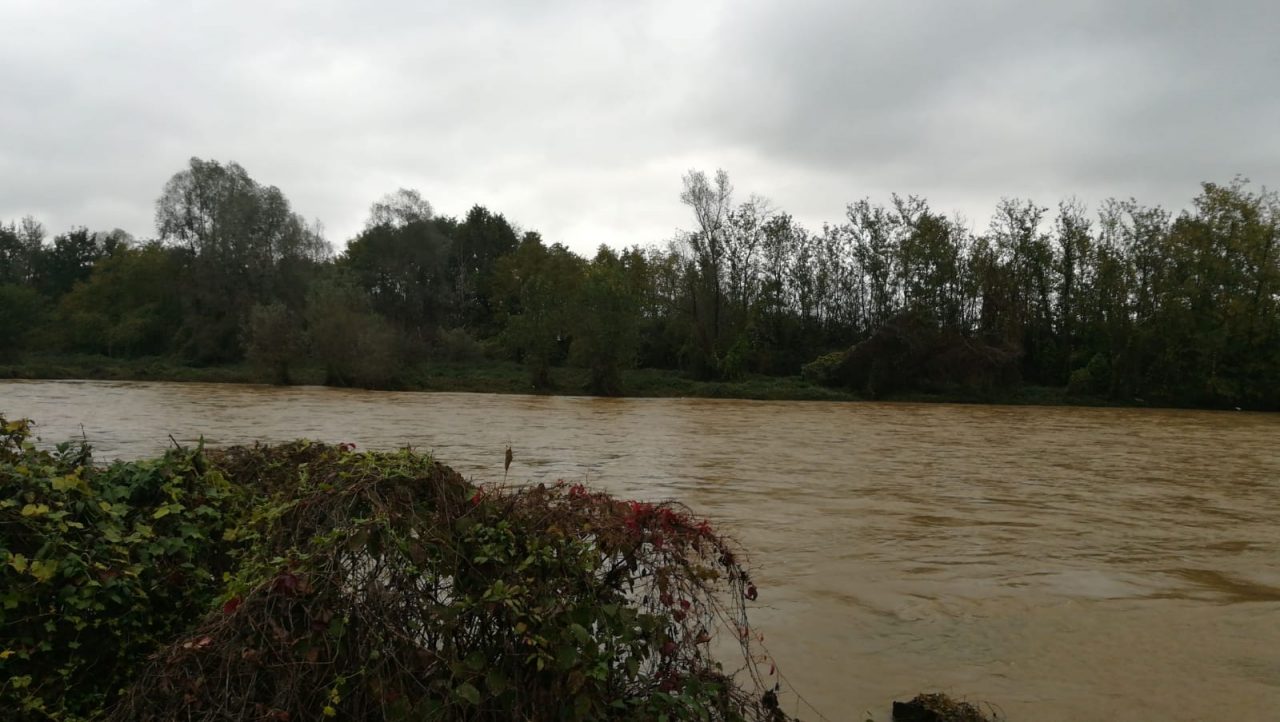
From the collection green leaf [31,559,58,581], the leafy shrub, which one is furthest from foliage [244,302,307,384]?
green leaf [31,559,58,581]

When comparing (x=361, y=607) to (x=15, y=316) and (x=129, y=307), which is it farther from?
(x=129, y=307)

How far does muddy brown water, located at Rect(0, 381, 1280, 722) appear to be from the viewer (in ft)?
18.0

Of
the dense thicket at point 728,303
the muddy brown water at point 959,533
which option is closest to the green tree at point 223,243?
the dense thicket at point 728,303

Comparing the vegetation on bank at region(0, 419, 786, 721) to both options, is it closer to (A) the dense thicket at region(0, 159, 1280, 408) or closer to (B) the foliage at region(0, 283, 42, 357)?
(A) the dense thicket at region(0, 159, 1280, 408)

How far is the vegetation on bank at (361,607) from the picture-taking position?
3168 mm

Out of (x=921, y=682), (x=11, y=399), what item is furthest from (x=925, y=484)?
(x=11, y=399)

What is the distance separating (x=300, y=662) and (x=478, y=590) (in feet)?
2.24

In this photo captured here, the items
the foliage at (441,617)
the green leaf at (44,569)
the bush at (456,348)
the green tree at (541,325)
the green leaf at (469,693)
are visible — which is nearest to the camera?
the green leaf at (469,693)

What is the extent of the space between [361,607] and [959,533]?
8.46 m

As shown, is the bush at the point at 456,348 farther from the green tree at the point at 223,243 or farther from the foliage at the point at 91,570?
the foliage at the point at 91,570

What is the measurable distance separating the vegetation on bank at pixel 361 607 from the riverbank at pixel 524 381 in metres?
41.0

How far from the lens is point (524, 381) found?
153ft

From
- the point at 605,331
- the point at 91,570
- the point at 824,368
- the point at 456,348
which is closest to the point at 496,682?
the point at 91,570

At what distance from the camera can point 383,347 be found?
43062 mm
